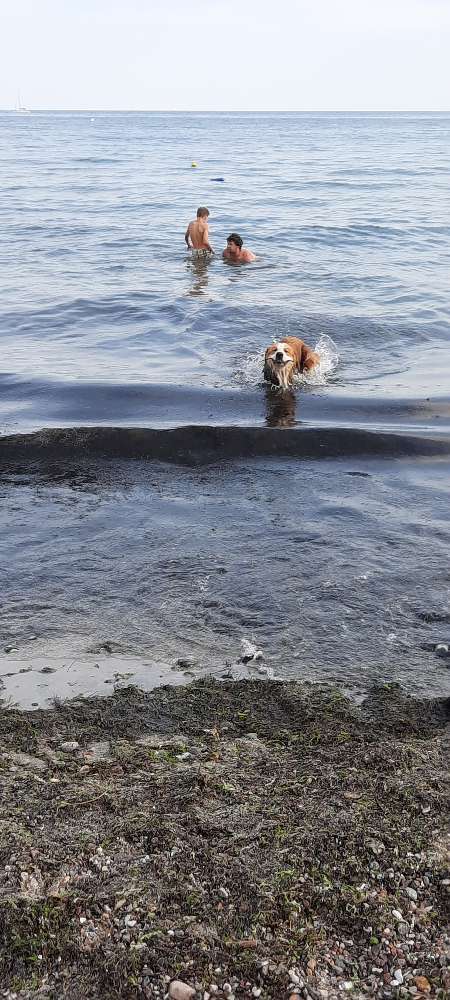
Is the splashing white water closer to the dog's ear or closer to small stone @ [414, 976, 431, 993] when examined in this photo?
the dog's ear

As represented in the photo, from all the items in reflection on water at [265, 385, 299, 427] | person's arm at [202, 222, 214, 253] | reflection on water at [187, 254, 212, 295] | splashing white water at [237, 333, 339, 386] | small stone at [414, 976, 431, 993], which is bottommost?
small stone at [414, 976, 431, 993]

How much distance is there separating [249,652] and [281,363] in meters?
5.85

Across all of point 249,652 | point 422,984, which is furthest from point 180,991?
point 249,652

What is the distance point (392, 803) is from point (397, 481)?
16.3ft

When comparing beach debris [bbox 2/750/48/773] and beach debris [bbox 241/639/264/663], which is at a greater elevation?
beach debris [bbox 2/750/48/773]

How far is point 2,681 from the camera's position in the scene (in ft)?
18.0

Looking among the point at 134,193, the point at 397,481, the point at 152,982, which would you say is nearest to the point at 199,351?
the point at 397,481

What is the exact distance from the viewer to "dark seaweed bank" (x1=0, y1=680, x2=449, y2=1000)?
11.3 feet

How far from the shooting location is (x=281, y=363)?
36.1 feet

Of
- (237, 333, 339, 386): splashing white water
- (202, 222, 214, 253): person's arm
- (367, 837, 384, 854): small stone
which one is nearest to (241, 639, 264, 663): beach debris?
(367, 837, 384, 854): small stone

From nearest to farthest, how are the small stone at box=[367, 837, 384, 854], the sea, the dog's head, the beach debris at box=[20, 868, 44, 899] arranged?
the beach debris at box=[20, 868, 44, 899] < the small stone at box=[367, 837, 384, 854] < the sea < the dog's head

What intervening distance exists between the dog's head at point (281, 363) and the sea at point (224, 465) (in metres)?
0.22

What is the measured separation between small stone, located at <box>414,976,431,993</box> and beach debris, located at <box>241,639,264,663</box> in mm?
2547

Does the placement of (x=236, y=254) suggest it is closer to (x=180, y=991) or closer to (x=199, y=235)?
(x=199, y=235)
